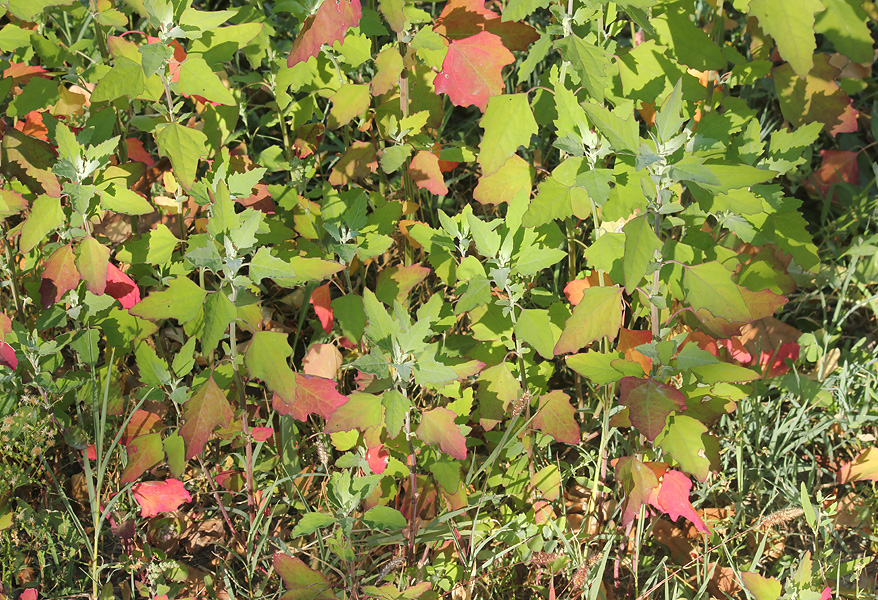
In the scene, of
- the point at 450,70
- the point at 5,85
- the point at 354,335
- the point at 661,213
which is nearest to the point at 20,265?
the point at 5,85

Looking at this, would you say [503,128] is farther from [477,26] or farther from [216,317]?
[216,317]

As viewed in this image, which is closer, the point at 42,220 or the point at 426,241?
the point at 42,220

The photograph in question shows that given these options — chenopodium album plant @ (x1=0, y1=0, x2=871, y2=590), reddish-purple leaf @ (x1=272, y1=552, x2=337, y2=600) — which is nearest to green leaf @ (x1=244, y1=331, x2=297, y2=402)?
chenopodium album plant @ (x1=0, y1=0, x2=871, y2=590)

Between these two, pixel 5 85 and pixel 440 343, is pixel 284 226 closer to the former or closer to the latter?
pixel 440 343

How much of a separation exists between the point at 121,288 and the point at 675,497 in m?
1.56

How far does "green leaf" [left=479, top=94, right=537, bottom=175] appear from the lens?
1.85 m

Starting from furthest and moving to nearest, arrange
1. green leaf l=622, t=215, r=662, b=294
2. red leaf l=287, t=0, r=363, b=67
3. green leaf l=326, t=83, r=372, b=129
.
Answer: green leaf l=326, t=83, r=372, b=129 < red leaf l=287, t=0, r=363, b=67 < green leaf l=622, t=215, r=662, b=294

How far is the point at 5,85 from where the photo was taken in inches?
78.3

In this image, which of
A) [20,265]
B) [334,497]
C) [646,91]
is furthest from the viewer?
[20,265]

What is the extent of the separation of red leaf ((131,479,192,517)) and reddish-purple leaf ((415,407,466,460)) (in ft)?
2.29

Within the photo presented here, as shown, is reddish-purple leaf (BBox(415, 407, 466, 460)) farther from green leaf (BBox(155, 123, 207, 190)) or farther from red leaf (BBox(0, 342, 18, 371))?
red leaf (BBox(0, 342, 18, 371))

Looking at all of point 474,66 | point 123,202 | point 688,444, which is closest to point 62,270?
point 123,202

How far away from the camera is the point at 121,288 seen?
2.05 metres

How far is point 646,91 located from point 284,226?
1.06 metres
